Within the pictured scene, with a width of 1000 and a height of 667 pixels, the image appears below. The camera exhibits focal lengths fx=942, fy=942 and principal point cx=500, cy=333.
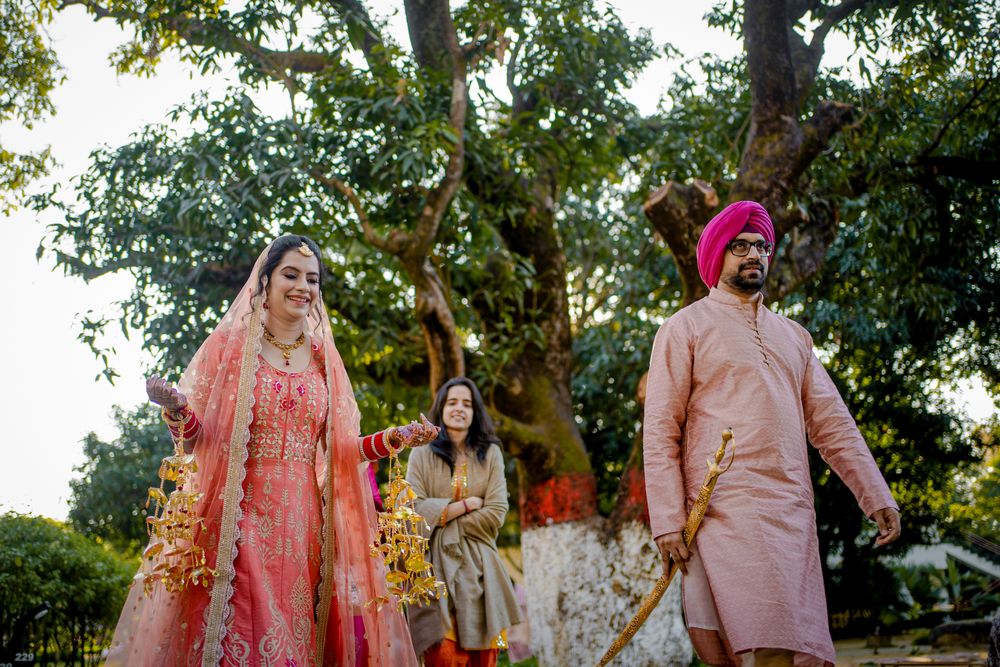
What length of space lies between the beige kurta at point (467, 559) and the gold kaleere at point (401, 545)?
1.12m

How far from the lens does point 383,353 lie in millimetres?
9438

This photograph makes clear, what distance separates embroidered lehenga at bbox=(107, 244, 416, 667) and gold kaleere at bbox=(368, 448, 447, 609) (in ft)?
0.22

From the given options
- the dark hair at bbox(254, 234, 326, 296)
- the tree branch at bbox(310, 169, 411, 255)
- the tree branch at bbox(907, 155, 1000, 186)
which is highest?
the tree branch at bbox(907, 155, 1000, 186)

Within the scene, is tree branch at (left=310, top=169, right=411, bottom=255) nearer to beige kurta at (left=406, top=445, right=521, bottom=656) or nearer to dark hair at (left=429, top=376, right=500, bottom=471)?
dark hair at (left=429, top=376, right=500, bottom=471)

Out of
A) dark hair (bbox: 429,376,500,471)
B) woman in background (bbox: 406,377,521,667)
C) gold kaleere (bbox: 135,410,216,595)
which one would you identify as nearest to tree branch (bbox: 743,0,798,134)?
dark hair (bbox: 429,376,500,471)

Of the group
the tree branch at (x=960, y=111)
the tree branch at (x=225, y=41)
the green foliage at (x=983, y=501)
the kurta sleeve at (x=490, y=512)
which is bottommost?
the kurta sleeve at (x=490, y=512)

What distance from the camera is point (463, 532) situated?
570cm

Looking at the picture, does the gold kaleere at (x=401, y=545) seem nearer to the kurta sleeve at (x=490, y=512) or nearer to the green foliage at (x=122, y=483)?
the kurta sleeve at (x=490, y=512)

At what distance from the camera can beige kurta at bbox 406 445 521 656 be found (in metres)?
5.39

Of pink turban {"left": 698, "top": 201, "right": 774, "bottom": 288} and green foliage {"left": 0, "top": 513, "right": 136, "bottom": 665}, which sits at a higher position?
pink turban {"left": 698, "top": 201, "right": 774, "bottom": 288}

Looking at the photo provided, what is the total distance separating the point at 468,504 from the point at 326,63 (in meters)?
5.14

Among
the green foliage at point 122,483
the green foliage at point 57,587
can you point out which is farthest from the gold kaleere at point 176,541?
the green foliage at point 122,483

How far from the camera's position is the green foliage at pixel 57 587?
24.9 ft

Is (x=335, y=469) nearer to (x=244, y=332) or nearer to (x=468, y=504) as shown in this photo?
(x=244, y=332)
